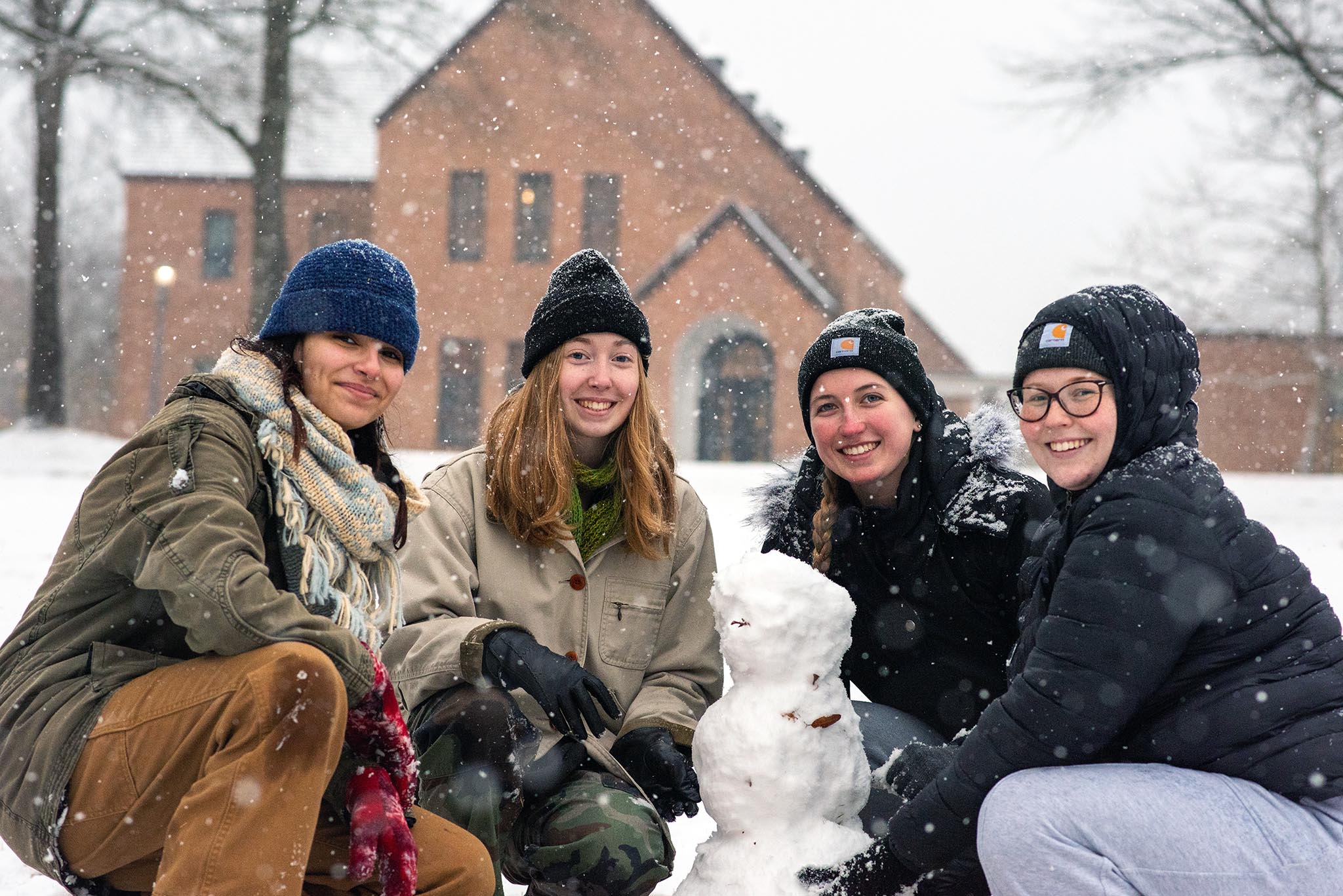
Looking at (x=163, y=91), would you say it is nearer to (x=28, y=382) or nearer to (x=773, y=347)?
(x=28, y=382)

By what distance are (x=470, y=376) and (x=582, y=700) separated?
2056cm

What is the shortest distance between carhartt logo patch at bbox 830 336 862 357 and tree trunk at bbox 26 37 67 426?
17.2 metres

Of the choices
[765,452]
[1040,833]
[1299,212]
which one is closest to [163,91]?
[765,452]

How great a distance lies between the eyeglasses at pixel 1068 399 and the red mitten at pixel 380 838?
147 cm

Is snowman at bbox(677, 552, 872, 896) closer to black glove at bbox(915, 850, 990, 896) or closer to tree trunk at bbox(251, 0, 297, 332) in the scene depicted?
black glove at bbox(915, 850, 990, 896)

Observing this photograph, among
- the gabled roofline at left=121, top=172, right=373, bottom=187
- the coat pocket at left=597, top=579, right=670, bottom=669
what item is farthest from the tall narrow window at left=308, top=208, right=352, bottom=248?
the coat pocket at left=597, top=579, right=670, bottom=669

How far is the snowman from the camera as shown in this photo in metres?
2.57

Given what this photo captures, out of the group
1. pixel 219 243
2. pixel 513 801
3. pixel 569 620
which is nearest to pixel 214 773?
pixel 513 801

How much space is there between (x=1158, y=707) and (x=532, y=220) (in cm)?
2101

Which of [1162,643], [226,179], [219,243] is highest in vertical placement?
[226,179]

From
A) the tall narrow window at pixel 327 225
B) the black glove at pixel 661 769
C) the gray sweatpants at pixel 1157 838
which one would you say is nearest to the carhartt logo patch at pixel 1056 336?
the gray sweatpants at pixel 1157 838

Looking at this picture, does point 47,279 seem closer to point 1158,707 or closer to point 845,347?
point 845,347

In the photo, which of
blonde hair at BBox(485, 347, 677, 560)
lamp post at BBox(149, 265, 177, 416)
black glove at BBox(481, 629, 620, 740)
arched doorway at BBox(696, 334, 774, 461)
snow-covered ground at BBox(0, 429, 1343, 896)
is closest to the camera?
black glove at BBox(481, 629, 620, 740)

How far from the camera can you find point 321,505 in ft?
7.69
